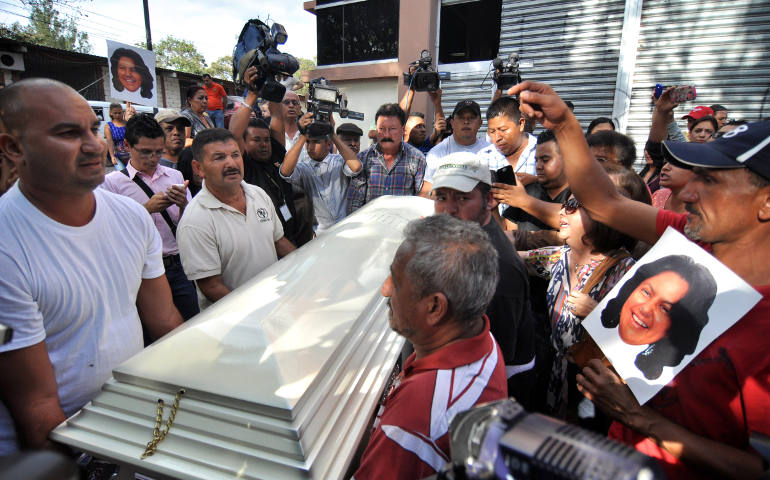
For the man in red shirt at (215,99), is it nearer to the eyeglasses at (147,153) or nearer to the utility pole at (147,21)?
the eyeglasses at (147,153)

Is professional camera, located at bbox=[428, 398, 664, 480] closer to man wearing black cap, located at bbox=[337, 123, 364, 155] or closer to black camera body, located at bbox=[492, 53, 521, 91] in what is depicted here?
man wearing black cap, located at bbox=[337, 123, 364, 155]

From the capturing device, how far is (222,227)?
2.13 m

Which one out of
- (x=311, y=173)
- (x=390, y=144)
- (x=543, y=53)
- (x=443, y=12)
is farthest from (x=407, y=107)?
(x=443, y=12)

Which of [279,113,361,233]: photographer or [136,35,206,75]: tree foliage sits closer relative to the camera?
[279,113,361,233]: photographer

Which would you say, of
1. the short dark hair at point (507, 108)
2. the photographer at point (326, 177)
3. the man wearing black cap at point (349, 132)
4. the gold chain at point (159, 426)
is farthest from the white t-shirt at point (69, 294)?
the short dark hair at point (507, 108)

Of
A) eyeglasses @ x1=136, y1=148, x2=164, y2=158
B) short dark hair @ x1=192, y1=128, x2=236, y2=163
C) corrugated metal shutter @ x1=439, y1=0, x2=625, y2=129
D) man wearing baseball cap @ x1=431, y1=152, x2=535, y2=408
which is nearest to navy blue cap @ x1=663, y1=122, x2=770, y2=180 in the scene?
man wearing baseball cap @ x1=431, y1=152, x2=535, y2=408

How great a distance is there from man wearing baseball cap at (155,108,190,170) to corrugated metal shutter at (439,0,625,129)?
5664mm

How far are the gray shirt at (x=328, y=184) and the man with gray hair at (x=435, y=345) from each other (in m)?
2.47

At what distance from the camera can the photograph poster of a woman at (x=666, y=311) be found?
96 centimetres

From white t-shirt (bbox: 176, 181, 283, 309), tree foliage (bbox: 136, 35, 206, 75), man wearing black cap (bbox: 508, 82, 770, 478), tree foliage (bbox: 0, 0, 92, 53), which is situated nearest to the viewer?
man wearing black cap (bbox: 508, 82, 770, 478)

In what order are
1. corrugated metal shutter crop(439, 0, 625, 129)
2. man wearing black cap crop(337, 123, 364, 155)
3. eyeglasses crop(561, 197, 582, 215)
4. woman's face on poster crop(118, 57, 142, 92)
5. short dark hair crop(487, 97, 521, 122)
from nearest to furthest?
eyeglasses crop(561, 197, 582, 215) < short dark hair crop(487, 97, 521, 122) < man wearing black cap crop(337, 123, 364, 155) < woman's face on poster crop(118, 57, 142, 92) < corrugated metal shutter crop(439, 0, 625, 129)

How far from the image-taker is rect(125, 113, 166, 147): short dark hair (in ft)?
9.32

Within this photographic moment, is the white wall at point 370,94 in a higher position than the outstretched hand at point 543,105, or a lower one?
higher

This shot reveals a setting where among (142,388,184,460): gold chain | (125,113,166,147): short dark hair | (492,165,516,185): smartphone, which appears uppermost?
(125,113,166,147): short dark hair
